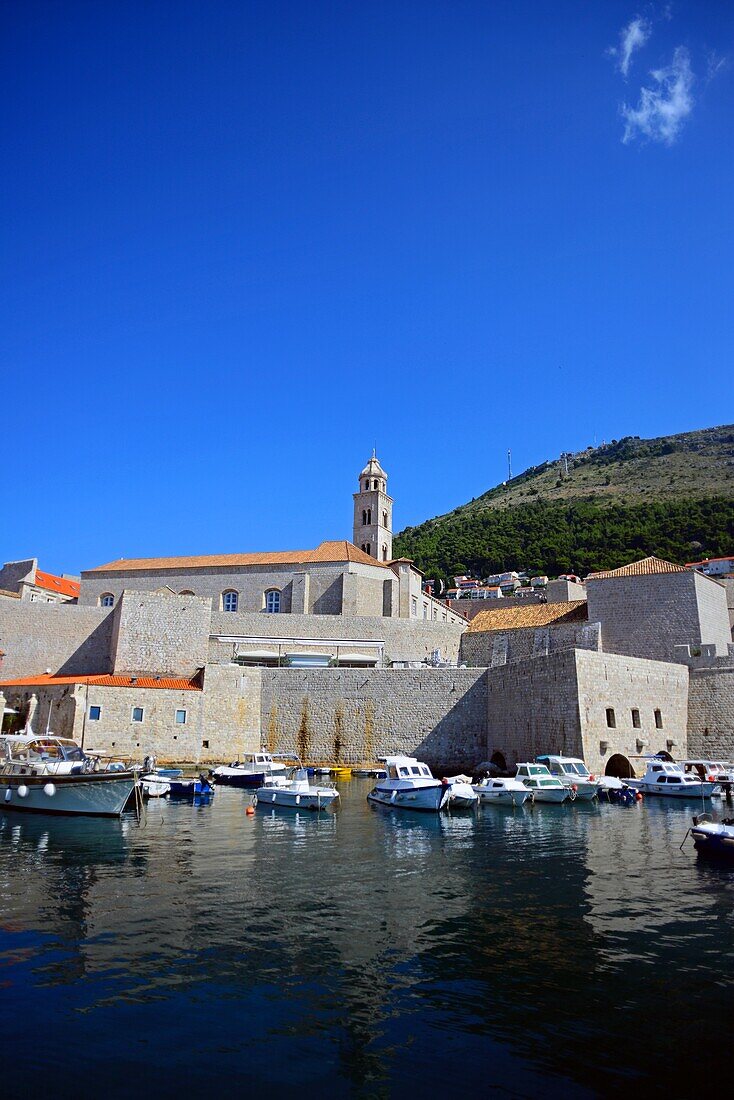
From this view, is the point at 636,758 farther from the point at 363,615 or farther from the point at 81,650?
the point at 81,650

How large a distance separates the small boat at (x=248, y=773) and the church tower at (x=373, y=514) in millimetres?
23977

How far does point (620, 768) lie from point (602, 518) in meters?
66.9

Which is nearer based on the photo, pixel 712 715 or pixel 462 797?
pixel 462 797

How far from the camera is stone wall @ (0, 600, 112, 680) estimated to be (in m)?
33.9

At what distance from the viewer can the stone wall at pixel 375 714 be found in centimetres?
2853

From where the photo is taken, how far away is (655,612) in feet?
97.8

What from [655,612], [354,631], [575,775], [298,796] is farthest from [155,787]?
[655,612]

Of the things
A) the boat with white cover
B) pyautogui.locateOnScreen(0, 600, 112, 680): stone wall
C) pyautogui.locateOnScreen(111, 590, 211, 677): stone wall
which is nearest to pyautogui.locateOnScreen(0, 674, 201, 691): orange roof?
pyautogui.locateOnScreen(111, 590, 211, 677): stone wall

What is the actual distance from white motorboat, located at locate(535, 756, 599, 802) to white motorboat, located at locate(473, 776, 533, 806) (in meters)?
1.28

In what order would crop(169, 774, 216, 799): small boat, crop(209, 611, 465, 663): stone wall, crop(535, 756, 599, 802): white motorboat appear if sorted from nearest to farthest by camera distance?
1. crop(535, 756, 599, 802): white motorboat
2. crop(169, 774, 216, 799): small boat
3. crop(209, 611, 465, 663): stone wall

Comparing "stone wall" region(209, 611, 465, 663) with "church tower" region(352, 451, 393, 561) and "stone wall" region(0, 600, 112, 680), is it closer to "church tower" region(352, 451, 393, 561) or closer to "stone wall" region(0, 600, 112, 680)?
"stone wall" region(0, 600, 112, 680)

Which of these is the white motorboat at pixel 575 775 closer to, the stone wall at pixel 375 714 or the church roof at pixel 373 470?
the stone wall at pixel 375 714

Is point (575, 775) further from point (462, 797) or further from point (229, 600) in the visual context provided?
point (229, 600)

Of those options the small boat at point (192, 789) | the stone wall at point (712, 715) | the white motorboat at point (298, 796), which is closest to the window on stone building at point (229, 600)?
the small boat at point (192, 789)
